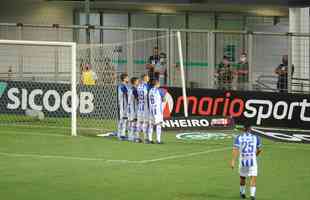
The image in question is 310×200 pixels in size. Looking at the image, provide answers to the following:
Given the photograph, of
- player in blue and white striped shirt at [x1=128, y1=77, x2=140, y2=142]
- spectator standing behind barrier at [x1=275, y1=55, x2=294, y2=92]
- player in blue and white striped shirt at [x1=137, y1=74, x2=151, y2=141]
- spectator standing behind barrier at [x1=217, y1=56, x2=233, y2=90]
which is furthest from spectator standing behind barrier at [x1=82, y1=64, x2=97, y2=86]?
spectator standing behind barrier at [x1=275, y1=55, x2=294, y2=92]

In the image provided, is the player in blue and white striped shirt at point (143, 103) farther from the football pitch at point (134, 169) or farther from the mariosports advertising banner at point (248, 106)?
the mariosports advertising banner at point (248, 106)

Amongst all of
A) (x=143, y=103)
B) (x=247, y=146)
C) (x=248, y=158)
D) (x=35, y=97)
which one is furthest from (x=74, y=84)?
(x=248, y=158)

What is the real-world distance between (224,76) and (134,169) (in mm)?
13525

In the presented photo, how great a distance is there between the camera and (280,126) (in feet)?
103

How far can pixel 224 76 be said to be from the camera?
3369 centimetres

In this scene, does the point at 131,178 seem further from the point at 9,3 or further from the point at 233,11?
the point at 233,11

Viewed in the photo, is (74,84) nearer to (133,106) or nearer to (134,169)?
(133,106)

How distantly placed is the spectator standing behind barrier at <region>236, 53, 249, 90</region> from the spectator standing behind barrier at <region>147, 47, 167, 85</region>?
2.60 m

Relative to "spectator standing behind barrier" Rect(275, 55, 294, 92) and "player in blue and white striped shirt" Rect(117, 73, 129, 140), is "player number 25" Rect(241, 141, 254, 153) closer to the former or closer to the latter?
"player in blue and white striped shirt" Rect(117, 73, 129, 140)

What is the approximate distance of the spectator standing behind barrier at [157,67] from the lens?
33.0 meters

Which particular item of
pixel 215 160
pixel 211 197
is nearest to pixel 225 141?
pixel 215 160

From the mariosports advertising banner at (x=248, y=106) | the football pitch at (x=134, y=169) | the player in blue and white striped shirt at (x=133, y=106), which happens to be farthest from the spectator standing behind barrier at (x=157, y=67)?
the player in blue and white striped shirt at (x=133, y=106)

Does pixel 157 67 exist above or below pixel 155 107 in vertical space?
above

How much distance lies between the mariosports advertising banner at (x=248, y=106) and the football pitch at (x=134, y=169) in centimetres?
406
